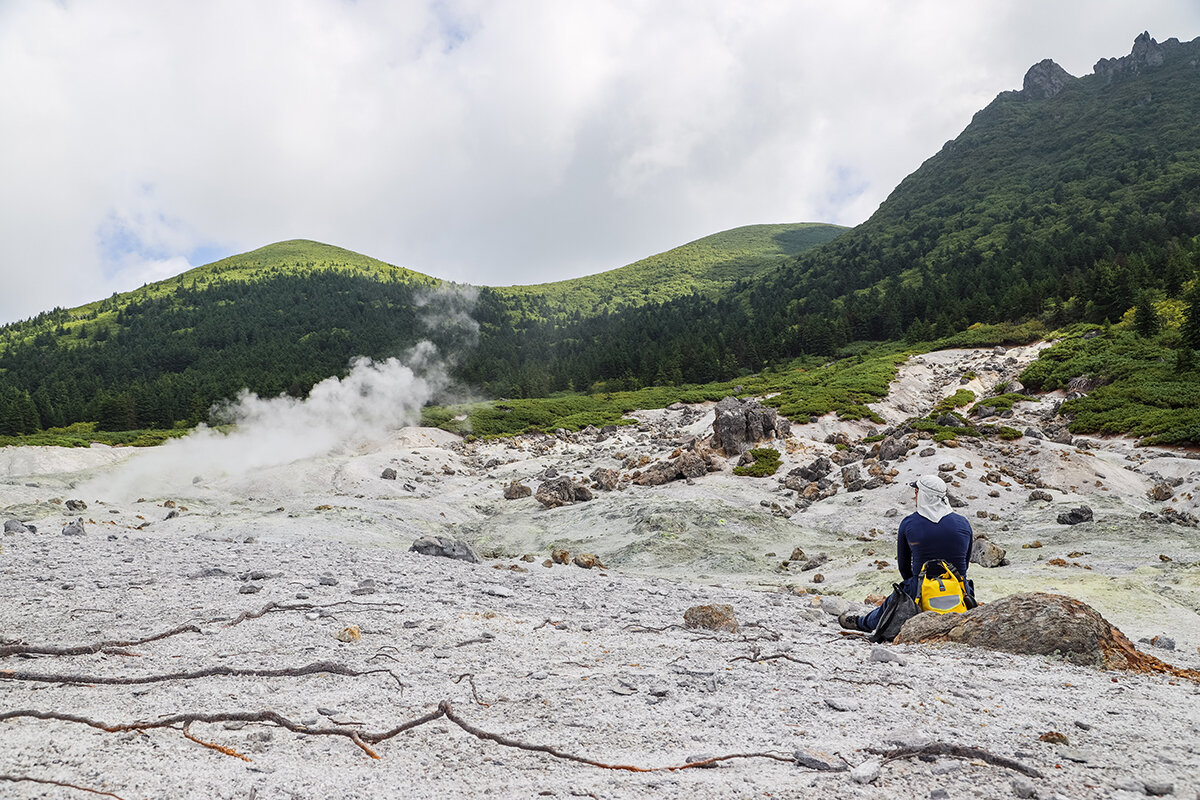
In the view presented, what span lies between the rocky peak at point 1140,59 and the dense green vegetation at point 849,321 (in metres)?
3.01

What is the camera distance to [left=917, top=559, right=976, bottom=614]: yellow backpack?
809 centimetres

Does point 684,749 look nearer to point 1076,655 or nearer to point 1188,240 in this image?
point 1076,655

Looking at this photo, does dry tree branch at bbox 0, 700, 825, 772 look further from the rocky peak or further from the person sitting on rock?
the rocky peak

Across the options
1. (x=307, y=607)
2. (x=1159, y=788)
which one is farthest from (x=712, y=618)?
(x=307, y=607)

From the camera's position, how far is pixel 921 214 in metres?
162

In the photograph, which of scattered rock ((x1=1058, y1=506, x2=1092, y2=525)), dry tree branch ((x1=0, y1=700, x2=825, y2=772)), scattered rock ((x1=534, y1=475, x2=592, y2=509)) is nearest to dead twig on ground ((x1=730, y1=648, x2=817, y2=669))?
dry tree branch ((x1=0, y1=700, x2=825, y2=772))

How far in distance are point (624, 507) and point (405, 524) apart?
876 cm

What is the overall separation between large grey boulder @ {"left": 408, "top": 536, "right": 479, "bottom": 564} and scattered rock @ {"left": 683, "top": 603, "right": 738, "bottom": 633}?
8.67 meters

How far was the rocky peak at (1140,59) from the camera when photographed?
187875 millimetres

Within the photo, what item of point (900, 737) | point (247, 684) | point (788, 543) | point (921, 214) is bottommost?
point (788, 543)

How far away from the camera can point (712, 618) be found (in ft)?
30.5

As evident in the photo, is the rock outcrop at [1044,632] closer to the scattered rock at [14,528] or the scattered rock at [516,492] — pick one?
the scattered rock at [14,528]

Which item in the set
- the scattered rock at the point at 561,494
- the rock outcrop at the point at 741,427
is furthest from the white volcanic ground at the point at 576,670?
the rock outcrop at the point at 741,427

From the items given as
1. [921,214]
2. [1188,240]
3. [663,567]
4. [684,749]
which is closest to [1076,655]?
[684,749]
